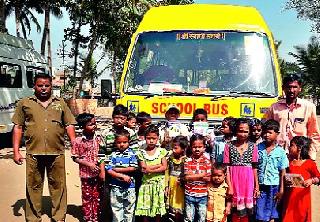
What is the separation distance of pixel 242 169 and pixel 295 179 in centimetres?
61

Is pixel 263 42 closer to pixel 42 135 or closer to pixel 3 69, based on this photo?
pixel 42 135

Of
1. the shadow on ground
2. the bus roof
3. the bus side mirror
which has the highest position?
the bus roof

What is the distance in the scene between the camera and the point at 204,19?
22.2 ft

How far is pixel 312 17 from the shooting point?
109 feet

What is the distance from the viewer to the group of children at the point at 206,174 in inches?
193

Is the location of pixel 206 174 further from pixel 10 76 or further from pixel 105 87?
pixel 10 76

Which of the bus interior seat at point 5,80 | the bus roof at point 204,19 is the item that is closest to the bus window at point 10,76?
the bus interior seat at point 5,80

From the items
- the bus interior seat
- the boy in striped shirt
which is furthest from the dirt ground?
the bus interior seat

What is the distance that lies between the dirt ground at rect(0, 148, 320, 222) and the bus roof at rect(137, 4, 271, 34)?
2.70 metres

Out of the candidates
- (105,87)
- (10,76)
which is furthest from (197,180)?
(10,76)

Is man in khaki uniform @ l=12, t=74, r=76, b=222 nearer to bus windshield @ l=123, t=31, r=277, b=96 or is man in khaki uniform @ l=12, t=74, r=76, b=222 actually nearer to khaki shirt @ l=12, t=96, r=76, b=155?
khaki shirt @ l=12, t=96, r=76, b=155

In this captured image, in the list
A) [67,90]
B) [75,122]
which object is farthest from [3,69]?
[67,90]

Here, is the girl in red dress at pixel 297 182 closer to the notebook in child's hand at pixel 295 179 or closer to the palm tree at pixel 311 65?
the notebook in child's hand at pixel 295 179

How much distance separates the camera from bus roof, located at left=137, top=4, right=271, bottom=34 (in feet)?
21.8
